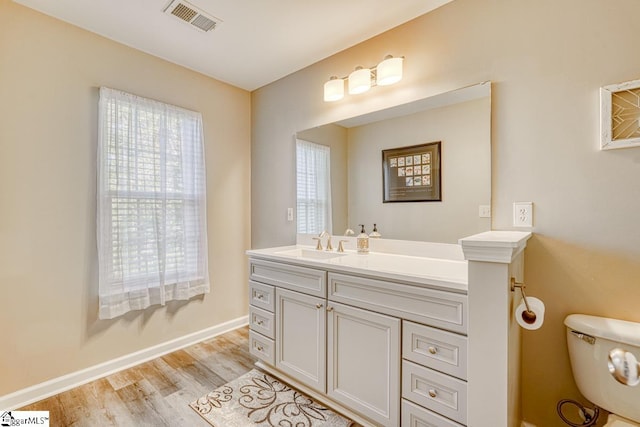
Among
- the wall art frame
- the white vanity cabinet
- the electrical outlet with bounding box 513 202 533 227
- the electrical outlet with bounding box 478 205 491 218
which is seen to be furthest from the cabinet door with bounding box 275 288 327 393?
the wall art frame

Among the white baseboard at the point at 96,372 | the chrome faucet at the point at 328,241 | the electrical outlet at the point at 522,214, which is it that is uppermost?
the electrical outlet at the point at 522,214

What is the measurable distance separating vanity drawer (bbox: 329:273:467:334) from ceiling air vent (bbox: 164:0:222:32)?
1870 mm

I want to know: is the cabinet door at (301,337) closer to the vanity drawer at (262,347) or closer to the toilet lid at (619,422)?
the vanity drawer at (262,347)

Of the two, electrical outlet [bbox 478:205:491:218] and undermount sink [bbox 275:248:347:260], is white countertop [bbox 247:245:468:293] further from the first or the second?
electrical outlet [bbox 478:205:491:218]

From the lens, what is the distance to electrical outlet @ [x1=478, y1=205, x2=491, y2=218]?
1636mm

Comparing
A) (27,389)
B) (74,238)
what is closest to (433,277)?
(74,238)

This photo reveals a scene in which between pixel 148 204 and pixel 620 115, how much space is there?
2929mm

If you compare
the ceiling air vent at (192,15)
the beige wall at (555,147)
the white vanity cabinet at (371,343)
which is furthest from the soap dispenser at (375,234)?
the ceiling air vent at (192,15)

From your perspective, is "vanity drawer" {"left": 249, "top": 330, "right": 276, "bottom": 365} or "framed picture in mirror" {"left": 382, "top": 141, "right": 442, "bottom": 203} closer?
"framed picture in mirror" {"left": 382, "top": 141, "right": 442, "bottom": 203}

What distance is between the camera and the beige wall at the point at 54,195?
5.88ft

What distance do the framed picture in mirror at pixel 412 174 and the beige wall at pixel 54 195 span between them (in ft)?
6.56

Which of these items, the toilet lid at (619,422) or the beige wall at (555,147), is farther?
the beige wall at (555,147)

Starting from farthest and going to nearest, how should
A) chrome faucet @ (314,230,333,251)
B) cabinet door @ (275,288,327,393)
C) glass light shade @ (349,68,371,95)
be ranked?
chrome faucet @ (314,230,333,251), glass light shade @ (349,68,371,95), cabinet door @ (275,288,327,393)

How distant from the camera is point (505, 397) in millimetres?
1041
